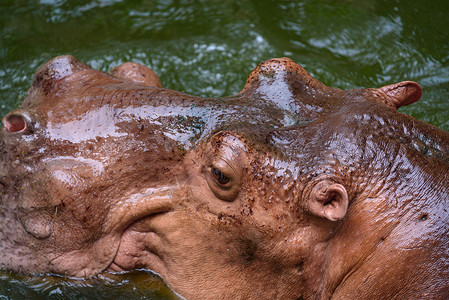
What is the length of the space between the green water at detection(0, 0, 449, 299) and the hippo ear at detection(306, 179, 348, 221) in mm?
3685

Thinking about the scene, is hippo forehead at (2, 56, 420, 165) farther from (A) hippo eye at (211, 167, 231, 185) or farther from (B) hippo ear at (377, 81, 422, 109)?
(A) hippo eye at (211, 167, 231, 185)

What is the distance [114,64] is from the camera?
6949mm

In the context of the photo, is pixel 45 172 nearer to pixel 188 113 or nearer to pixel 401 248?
pixel 188 113

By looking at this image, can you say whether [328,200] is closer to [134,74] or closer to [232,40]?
[134,74]

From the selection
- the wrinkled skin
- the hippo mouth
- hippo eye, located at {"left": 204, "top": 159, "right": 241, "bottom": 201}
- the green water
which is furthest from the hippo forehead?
the green water

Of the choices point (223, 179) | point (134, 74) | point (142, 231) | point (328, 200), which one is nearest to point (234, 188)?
point (223, 179)

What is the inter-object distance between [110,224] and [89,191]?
257 millimetres

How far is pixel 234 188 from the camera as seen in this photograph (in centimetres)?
324

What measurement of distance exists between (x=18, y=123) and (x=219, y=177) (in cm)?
137

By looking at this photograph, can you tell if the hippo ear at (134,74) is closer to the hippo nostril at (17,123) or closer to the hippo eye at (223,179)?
the hippo nostril at (17,123)

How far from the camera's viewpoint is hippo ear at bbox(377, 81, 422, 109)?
3.90 m

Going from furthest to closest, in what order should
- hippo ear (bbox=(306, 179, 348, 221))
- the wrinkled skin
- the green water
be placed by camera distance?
the green water → the wrinkled skin → hippo ear (bbox=(306, 179, 348, 221))

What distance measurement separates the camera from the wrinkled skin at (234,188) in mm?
3172

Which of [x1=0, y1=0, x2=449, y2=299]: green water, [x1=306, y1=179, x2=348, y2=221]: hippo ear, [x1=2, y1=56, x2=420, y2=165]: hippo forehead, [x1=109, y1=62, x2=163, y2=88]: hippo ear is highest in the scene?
[x1=2, y1=56, x2=420, y2=165]: hippo forehead
